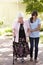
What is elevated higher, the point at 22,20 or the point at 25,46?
the point at 22,20

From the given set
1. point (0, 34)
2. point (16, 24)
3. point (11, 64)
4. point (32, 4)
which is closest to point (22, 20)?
point (16, 24)

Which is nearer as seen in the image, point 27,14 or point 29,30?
point 29,30

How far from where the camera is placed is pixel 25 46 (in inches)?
375

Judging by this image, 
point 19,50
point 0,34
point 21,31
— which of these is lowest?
point 0,34

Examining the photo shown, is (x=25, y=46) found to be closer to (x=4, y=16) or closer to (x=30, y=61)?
(x=30, y=61)

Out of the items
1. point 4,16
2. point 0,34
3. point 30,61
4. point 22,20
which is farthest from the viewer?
point 4,16

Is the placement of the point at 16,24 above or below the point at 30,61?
above

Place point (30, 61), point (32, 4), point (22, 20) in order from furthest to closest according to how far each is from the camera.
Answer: point (32, 4) → point (30, 61) → point (22, 20)

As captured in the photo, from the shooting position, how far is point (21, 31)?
9320mm

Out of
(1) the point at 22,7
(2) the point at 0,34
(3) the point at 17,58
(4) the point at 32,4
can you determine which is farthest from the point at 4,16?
(3) the point at 17,58

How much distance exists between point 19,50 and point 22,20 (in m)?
1.07

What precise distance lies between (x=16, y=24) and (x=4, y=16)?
65.5ft

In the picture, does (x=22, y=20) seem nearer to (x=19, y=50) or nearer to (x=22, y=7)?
(x=19, y=50)

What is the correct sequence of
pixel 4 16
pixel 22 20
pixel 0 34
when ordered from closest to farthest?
pixel 22 20
pixel 0 34
pixel 4 16
